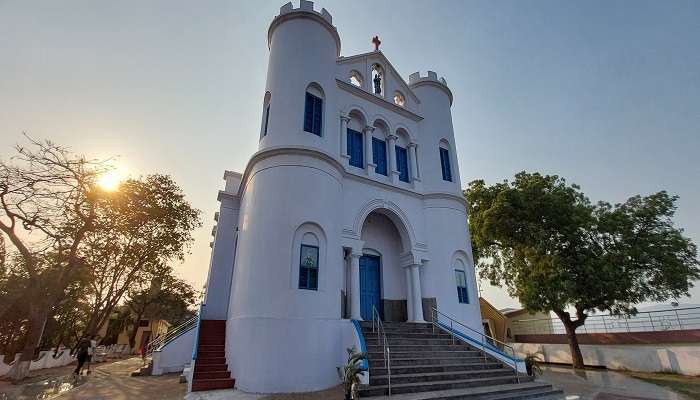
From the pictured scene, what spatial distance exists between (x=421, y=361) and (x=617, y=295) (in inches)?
439

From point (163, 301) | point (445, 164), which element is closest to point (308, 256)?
point (445, 164)

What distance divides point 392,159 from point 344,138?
2293mm

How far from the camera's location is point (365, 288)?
1210cm

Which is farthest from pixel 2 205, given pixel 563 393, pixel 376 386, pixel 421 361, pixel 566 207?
pixel 566 207

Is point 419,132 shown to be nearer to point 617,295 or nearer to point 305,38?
point 305,38

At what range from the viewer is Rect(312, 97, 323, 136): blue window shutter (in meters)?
11.5

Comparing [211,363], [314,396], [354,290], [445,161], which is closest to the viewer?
[314,396]

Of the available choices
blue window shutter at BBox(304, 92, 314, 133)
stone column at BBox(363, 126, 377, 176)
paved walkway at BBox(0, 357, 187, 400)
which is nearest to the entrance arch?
stone column at BBox(363, 126, 377, 176)

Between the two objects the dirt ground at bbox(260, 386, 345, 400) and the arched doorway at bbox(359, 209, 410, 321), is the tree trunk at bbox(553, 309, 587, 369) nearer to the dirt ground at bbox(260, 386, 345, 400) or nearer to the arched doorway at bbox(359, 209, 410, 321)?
the arched doorway at bbox(359, 209, 410, 321)

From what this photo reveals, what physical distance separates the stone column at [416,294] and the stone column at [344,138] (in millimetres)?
4657

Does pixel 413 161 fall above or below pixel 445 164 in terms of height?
below

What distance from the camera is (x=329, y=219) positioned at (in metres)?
10.1

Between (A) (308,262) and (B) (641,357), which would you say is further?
(B) (641,357)

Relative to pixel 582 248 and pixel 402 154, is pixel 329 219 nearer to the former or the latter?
pixel 402 154
